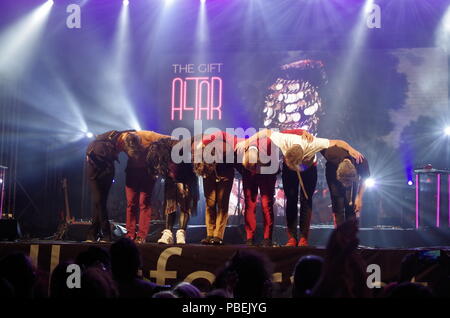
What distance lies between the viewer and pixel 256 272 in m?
2.94

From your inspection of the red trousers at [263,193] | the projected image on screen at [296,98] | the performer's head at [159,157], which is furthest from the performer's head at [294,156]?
the projected image on screen at [296,98]

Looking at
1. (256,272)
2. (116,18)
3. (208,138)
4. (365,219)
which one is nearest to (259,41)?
(116,18)

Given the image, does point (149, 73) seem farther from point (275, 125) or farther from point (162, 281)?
point (162, 281)

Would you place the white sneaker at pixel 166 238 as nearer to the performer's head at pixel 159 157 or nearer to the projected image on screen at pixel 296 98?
the performer's head at pixel 159 157

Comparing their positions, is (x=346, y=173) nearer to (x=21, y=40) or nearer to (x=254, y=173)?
(x=254, y=173)

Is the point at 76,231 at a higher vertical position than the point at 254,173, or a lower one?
lower

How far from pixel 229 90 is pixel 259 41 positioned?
1494 mm

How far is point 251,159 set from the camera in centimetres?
544

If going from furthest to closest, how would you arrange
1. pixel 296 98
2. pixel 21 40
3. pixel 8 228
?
pixel 296 98 → pixel 21 40 → pixel 8 228

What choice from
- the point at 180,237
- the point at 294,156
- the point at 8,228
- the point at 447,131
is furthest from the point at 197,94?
the point at 294,156

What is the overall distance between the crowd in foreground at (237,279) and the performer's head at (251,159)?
2105 mm

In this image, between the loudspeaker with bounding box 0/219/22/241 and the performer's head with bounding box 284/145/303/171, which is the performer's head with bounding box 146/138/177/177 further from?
the loudspeaker with bounding box 0/219/22/241

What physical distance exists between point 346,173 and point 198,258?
1.84 metres

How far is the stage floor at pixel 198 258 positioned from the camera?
5.07 metres
